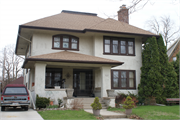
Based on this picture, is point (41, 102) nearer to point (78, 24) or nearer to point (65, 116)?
point (65, 116)

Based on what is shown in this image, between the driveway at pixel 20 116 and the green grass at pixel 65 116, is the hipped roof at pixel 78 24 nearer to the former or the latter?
the driveway at pixel 20 116

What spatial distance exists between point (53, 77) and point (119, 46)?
273 inches

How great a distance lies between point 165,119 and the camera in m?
10.1

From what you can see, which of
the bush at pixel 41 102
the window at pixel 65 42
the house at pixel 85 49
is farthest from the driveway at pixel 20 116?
the window at pixel 65 42

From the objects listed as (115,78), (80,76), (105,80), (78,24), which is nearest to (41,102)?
(105,80)

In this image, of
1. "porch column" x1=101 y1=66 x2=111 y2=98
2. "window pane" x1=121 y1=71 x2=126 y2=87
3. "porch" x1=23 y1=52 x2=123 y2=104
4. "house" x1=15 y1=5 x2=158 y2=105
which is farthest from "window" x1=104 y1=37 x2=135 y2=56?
"porch column" x1=101 y1=66 x2=111 y2=98

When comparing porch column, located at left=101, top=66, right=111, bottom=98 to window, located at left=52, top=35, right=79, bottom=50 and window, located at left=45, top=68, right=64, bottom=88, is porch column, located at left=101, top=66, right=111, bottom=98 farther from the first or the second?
window, located at left=45, top=68, right=64, bottom=88

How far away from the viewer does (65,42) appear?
61.1ft

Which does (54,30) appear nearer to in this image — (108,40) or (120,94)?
(108,40)

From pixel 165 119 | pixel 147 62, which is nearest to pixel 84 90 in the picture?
pixel 147 62

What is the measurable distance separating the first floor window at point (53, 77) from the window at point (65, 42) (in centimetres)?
223

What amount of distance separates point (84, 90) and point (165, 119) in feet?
33.8

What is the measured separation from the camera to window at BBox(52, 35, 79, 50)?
18.4 metres

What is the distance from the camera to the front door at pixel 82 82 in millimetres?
19266
